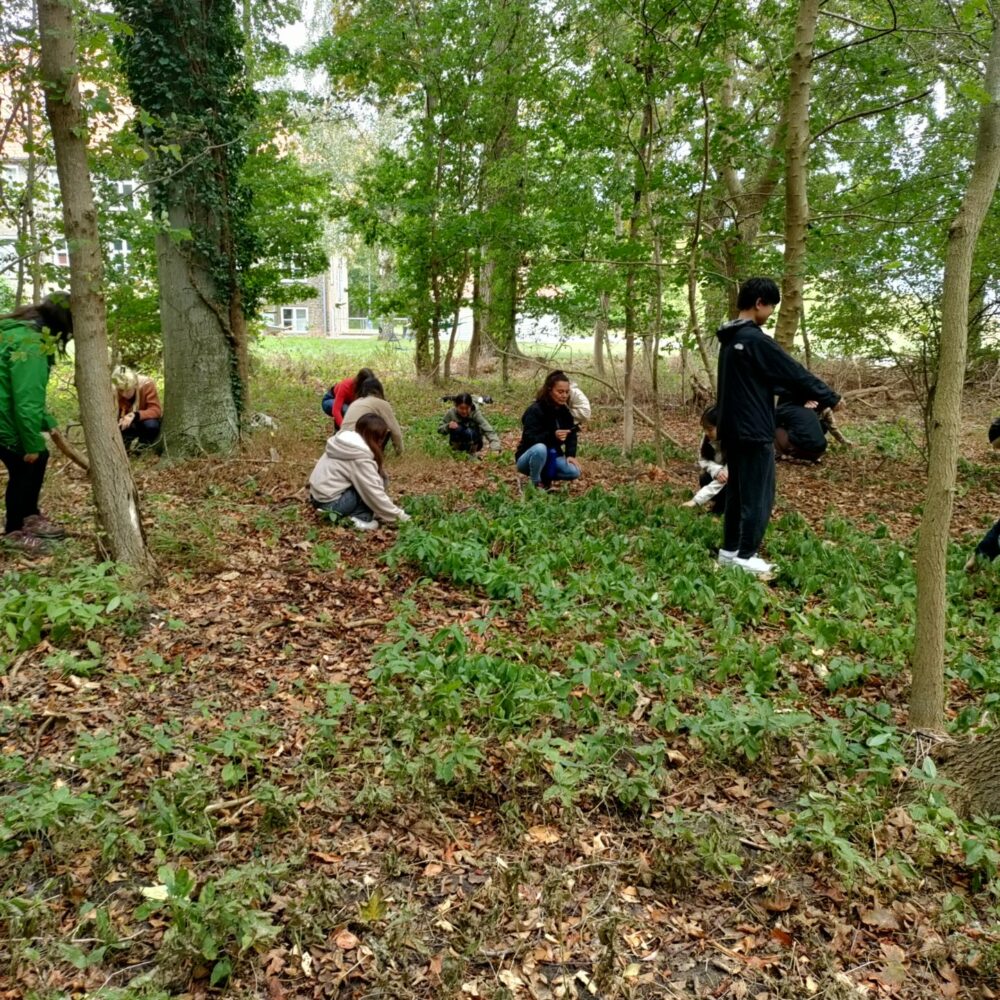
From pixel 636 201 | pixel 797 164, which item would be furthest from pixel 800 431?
pixel 636 201

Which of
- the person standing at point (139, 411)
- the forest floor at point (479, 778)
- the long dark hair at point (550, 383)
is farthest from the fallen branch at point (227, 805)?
the person standing at point (139, 411)

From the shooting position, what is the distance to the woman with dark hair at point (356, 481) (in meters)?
5.98

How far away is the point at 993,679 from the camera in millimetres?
3584

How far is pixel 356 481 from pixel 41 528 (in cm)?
236

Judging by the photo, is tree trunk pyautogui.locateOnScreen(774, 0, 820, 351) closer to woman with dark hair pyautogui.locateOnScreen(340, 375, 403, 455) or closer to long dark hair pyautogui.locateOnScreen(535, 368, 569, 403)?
long dark hair pyautogui.locateOnScreen(535, 368, 569, 403)

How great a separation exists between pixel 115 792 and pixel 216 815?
43 centimetres

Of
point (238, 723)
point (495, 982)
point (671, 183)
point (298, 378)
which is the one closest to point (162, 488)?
point (238, 723)

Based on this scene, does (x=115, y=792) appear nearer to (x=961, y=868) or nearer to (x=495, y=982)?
(x=495, y=982)

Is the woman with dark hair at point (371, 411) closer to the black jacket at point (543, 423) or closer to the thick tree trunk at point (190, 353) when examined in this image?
the black jacket at point (543, 423)

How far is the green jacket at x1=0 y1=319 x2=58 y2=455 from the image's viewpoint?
4.47 meters

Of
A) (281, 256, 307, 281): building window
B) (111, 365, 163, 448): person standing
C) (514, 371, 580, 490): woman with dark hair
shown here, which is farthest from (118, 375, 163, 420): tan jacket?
(281, 256, 307, 281): building window

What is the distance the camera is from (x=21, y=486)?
16.4 ft

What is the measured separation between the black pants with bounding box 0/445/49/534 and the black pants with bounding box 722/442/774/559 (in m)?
5.12

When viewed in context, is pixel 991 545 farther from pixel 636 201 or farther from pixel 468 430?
pixel 468 430
